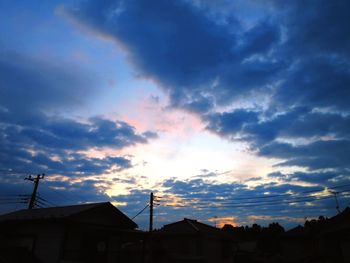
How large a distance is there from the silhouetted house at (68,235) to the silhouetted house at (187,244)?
19.9 feet

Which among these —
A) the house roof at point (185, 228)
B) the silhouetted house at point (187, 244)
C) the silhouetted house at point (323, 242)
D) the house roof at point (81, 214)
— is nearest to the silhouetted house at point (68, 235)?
the house roof at point (81, 214)

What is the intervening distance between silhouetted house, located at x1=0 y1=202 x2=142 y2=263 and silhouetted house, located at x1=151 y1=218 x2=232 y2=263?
6076 mm

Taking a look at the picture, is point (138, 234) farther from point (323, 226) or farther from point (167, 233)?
point (323, 226)

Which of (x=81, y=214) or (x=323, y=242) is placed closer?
(x=81, y=214)

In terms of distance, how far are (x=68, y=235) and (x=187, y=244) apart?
1396 cm

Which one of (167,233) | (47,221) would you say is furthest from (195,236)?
(47,221)

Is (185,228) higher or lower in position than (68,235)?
higher

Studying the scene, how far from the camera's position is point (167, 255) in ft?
89.5

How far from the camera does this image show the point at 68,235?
18656mm

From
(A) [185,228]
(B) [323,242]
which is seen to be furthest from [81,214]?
(B) [323,242]

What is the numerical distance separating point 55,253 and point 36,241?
2.21 m

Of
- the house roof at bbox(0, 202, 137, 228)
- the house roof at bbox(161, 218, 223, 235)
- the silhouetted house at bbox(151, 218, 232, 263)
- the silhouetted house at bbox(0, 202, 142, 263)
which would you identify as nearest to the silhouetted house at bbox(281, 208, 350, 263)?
the silhouetted house at bbox(151, 218, 232, 263)

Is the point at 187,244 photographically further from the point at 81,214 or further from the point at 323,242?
the point at 323,242

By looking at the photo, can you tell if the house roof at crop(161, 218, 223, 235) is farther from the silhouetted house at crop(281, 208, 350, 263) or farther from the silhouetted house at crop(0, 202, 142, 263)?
the silhouetted house at crop(281, 208, 350, 263)
